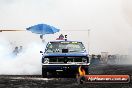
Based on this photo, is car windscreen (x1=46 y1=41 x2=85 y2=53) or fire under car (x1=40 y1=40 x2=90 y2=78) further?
car windscreen (x1=46 y1=41 x2=85 y2=53)

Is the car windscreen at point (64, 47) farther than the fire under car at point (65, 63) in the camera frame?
Yes

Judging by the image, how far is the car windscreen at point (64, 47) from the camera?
67.6 ft

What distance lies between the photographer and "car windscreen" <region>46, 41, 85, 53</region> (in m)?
20.6

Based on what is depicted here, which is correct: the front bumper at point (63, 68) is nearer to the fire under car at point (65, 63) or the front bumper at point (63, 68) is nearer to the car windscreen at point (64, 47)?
the fire under car at point (65, 63)

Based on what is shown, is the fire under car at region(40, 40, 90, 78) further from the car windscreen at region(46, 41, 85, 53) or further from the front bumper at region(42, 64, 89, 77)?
the car windscreen at region(46, 41, 85, 53)

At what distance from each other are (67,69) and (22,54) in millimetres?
7766

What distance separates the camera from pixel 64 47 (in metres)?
20.8

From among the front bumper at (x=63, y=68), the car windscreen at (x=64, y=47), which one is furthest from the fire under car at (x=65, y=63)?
the car windscreen at (x=64, y=47)

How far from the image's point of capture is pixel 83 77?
1666 centimetres

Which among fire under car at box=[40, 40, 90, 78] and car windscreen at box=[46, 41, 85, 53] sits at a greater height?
car windscreen at box=[46, 41, 85, 53]

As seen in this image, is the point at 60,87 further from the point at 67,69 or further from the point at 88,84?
the point at 67,69

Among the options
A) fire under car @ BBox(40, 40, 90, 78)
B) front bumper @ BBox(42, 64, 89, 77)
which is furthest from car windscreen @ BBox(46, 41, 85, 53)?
front bumper @ BBox(42, 64, 89, 77)

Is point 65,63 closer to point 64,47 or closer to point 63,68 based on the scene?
point 63,68

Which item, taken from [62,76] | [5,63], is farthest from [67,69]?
[5,63]
